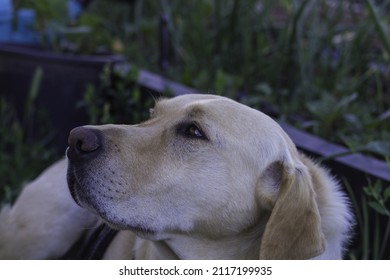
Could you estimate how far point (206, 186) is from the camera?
2.38 metres

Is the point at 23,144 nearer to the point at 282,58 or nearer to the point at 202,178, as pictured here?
the point at 282,58

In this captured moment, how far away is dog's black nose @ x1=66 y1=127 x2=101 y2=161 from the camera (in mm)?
2268

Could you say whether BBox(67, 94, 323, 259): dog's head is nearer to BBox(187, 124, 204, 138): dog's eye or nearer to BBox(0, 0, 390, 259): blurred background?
BBox(187, 124, 204, 138): dog's eye

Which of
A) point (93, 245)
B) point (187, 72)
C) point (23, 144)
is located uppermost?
point (187, 72)

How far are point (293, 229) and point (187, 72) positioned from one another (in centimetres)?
274

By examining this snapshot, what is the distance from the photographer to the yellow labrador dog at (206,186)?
230 cm

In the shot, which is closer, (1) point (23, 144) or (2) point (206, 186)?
(2) point (206, 186)

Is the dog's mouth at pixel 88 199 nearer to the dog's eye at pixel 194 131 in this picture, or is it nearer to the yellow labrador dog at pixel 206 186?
the yellow labrador dog at pixel 206 186

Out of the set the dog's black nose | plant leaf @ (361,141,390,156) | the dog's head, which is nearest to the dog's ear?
the dog's head

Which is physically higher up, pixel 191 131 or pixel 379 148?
pixel 191 131

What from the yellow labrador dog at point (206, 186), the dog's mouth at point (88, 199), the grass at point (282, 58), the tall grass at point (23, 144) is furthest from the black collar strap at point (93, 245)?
the grass at point (282, 58)

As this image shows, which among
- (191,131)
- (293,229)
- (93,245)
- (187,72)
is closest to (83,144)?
(191,131)
